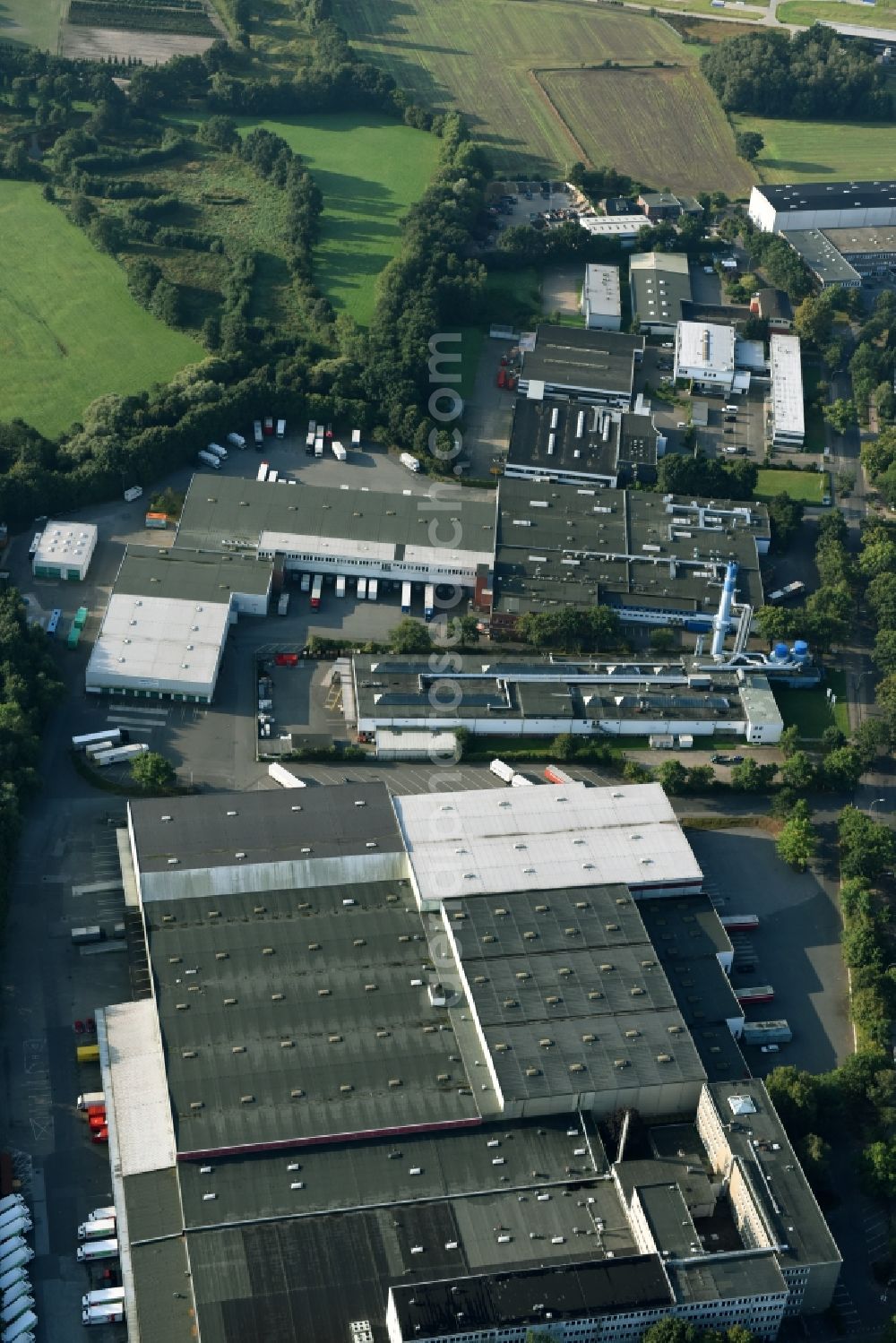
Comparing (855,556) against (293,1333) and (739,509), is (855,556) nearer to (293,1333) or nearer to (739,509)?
(739,509)

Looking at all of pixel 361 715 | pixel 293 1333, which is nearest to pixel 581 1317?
pixel 293 1333

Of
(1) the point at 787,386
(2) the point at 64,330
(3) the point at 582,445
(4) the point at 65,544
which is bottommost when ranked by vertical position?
(4) the point at 65,544

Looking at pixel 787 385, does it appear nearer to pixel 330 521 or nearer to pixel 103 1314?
pixel 330 521

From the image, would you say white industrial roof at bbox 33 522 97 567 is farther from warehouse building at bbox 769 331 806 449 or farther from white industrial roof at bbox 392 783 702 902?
warehouse building at bbox 769 331 806 449

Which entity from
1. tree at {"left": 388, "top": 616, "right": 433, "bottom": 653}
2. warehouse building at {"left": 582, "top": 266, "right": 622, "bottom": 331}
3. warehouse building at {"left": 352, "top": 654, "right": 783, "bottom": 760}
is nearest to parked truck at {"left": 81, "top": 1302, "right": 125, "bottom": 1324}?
warehouse building at {"left": 352, "top": 654, "right": 783, "bottom": 760}

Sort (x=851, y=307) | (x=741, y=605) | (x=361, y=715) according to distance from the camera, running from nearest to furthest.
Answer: (x=361, y=715) → (x=741, y=605) → (x=851, y=307)

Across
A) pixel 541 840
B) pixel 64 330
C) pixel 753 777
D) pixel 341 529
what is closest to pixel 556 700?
pixel 753 777
